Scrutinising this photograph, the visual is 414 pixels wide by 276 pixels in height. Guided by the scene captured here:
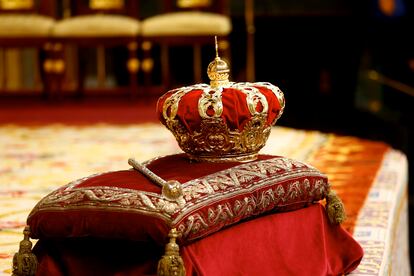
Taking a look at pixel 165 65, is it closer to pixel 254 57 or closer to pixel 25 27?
pixel 254 57

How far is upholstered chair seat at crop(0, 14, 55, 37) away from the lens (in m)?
6.81

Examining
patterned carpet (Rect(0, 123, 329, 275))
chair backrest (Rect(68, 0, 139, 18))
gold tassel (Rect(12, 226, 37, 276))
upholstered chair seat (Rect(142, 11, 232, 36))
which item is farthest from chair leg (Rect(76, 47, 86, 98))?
gold tassel (Rect(12, 226, 37, 276))

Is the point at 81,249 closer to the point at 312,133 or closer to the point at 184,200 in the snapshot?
the point at 184,200

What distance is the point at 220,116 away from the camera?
2.26 metres

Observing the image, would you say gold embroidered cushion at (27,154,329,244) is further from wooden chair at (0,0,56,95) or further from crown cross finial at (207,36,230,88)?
wooden chair at (0,0,56,95)

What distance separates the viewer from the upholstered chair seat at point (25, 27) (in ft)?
22.4

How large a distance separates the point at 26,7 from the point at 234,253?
531cm

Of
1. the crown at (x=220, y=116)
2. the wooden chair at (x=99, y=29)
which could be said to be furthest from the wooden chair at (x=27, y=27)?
the crown at (x=220, y=116)

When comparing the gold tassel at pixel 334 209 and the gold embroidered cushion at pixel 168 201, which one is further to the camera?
the gold tassel at pixel 334 209

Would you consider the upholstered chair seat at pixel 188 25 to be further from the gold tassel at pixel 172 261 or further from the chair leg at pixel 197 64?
the gold tassel at pixel 172 261

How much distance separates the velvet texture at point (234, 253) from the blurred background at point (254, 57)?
3.63 m

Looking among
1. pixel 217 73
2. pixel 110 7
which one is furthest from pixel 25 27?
pixel 217 73

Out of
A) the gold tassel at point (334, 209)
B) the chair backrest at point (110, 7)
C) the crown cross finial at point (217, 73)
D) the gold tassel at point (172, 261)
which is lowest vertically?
the chair backrest at point (110, 7)

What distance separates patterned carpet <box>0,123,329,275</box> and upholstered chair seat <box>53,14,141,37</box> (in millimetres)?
843
